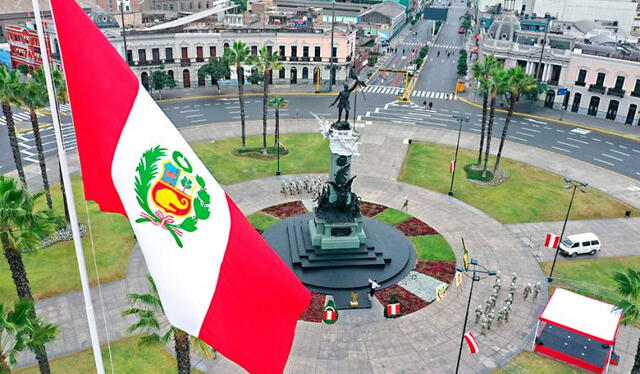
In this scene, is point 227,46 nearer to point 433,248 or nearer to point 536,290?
point 433,248

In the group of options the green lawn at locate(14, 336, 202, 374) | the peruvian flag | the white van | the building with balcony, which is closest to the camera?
the peruvian flag

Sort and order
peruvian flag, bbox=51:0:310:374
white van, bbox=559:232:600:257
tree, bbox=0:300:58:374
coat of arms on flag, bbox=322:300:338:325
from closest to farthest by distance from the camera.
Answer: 1. peruvian flag, bbox=51:0:310:374
2. tree, bbox=0:300:58:374
3. coat of arms on flag, bbox=322:300:338:325
4. white van, bbox=559:232:600:257

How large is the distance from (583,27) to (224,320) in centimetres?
12258

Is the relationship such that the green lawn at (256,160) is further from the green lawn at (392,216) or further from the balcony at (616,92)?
the balcony at (616,92)

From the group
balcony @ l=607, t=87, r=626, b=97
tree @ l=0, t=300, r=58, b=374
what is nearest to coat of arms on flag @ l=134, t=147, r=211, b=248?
tree @ l=0, t=300, r=58, b=374

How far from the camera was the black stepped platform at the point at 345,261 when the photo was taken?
40.3 metres

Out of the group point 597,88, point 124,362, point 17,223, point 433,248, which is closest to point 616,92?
point 597,88

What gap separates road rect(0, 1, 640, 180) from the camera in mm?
67375

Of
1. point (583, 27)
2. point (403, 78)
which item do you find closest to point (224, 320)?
point (403, 78)

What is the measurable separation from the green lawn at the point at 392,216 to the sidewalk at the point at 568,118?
139 ft

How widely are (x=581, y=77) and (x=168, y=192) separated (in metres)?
88.2

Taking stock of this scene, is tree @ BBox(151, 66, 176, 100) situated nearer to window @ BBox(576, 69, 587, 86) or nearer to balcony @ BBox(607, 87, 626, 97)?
window @ BBox(576, 69, 587, 86)

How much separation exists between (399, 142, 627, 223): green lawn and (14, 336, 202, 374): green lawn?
3427 centimetres

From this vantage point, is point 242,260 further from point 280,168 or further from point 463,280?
point 280,168
